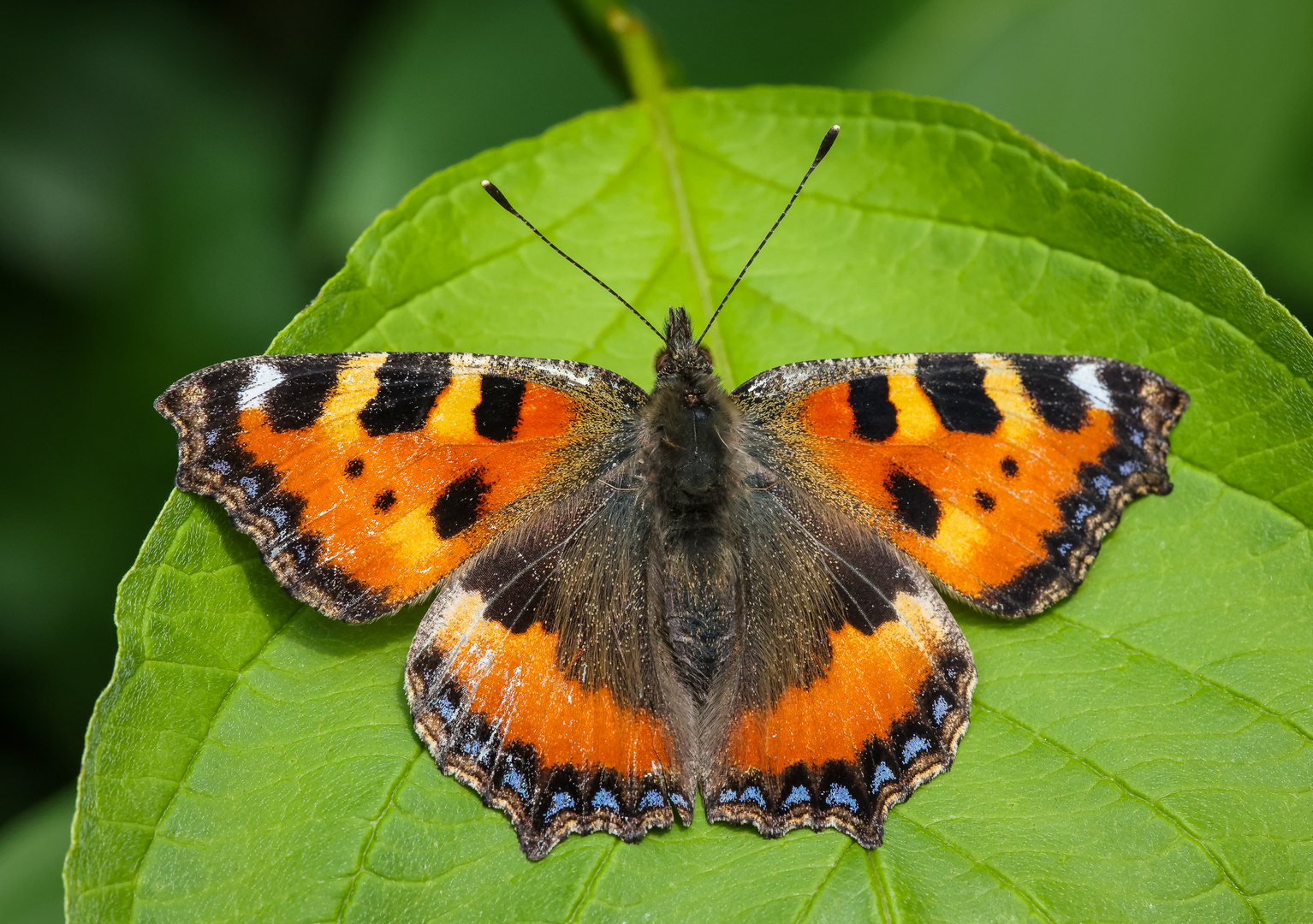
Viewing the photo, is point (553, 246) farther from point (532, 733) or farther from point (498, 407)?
point (532, 733)

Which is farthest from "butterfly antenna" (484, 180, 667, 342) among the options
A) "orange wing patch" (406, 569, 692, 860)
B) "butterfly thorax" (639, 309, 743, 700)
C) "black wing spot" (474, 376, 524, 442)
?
"orange wing patch" (406, 569, 692, 860)

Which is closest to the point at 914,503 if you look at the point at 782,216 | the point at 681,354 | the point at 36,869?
the point at 681,354

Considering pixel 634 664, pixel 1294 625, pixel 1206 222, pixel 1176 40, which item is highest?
pixel 1176 40

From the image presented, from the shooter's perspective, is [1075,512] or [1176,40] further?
[1176,40]

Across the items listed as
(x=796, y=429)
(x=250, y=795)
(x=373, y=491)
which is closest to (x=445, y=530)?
(x=373, y=491)

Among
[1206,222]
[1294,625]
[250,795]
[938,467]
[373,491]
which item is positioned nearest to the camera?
[250,795]

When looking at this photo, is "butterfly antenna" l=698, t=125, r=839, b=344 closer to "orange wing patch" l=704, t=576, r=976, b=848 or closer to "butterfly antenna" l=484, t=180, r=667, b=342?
"butterfly antenna" l=484, t=180, r=667, b=342

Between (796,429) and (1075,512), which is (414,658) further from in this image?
(1075,512)

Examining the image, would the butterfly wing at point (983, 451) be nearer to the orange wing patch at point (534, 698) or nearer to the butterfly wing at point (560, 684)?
the butterfly wing at point (560, 684)

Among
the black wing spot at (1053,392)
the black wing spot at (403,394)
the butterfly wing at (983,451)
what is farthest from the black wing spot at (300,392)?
the black wing spot at (1053,392)
